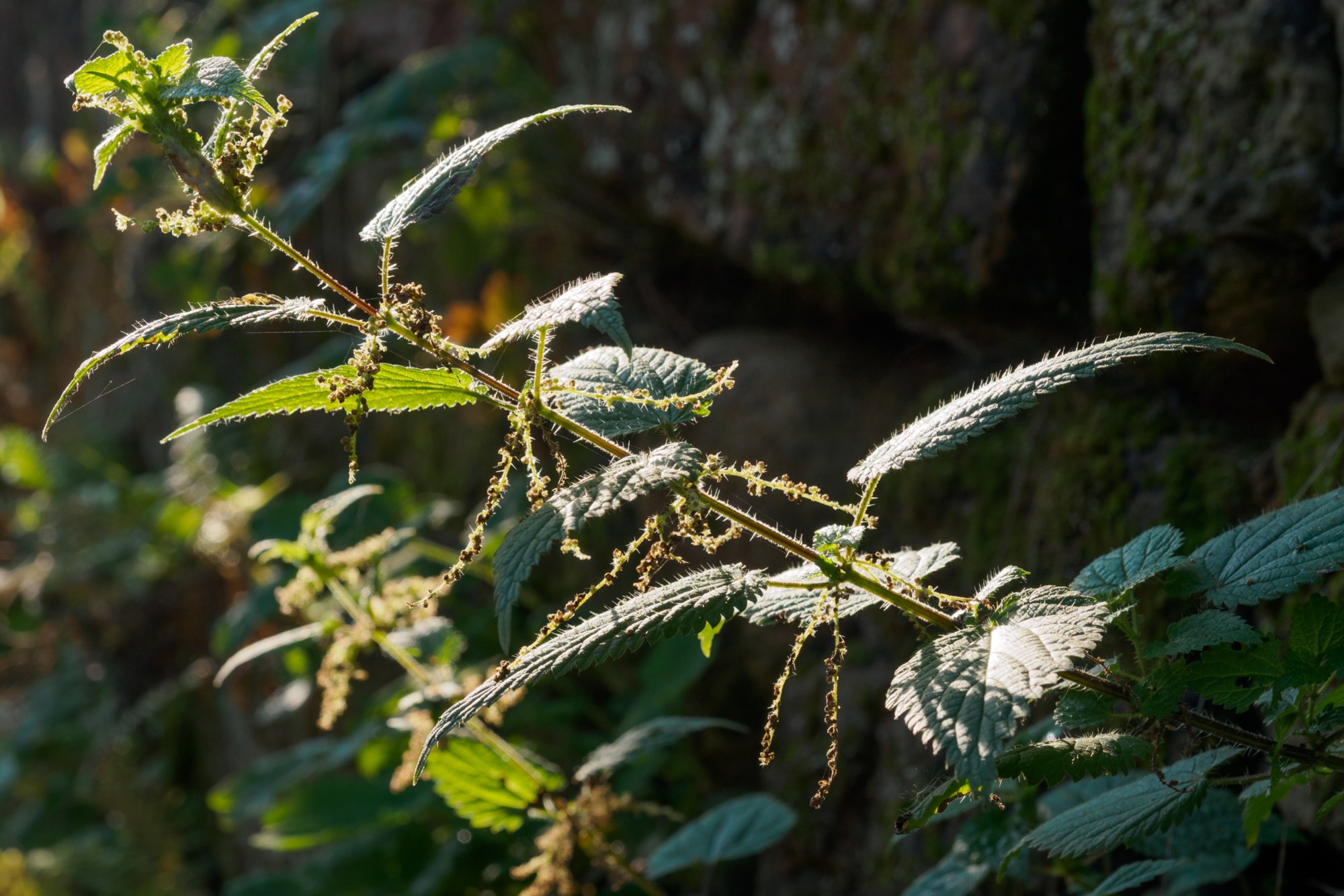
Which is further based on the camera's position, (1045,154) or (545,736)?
(545,736)

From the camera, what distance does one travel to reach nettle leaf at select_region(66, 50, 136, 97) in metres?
0.82

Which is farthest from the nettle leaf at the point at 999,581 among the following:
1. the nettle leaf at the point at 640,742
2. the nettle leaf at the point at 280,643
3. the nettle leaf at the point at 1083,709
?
the nettle leaf at the point at 280,643

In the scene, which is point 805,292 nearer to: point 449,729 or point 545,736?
point 545,736

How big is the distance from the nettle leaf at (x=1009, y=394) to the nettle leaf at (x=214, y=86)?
A: 23.2 inches

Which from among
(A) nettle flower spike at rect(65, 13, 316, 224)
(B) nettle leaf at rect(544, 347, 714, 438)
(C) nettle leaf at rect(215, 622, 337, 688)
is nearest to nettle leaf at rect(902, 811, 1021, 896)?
(B) nettle leaf at rect(544, 347, 714, 438)

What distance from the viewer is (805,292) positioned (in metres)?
2.45

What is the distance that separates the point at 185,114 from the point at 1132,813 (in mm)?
1019

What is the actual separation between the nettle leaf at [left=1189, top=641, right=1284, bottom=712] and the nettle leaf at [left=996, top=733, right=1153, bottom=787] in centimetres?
7

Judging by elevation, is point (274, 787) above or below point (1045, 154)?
below

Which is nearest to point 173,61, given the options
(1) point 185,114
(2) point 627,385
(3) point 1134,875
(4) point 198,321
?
(1) point 185,114

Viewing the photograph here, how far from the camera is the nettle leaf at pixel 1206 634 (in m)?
0.83

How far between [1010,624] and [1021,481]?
3.56ft

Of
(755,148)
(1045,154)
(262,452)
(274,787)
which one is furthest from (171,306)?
(1045,154)

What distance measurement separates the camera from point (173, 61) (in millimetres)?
863
